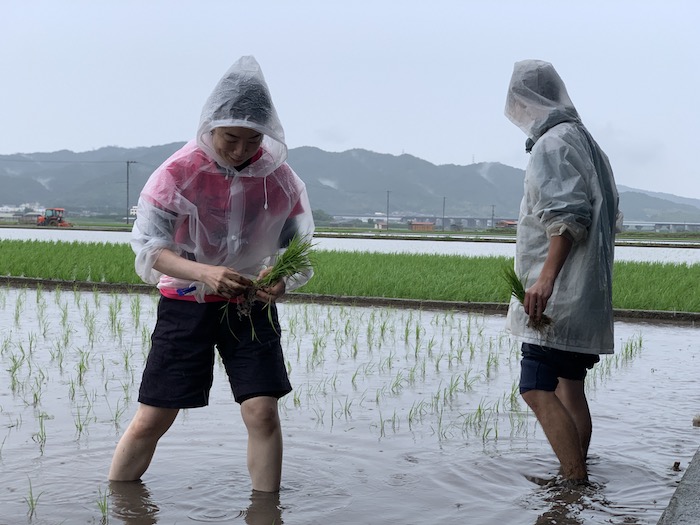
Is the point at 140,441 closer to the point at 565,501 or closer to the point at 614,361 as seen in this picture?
the point at 565,501

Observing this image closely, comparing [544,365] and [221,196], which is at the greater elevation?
[221,196]

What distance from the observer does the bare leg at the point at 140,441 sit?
3717 mm

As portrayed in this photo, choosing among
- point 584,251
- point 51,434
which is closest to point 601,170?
point 584,251

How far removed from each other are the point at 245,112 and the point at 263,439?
117cm

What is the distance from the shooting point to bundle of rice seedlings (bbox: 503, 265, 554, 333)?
12.5 ft

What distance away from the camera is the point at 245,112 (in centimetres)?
344

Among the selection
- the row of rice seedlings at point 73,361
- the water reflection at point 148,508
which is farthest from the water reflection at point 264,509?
the row of rice seedlings at point 73,361

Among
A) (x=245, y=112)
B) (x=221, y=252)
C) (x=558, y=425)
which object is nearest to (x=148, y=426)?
(x=221, y=252)

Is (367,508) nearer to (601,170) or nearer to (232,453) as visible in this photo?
(232,453)

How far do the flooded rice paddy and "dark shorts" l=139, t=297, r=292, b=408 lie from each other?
0.45 m

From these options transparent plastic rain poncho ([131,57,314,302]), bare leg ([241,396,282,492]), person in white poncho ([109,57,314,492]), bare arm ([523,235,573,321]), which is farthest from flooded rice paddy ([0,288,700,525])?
transparent plastic rain poncho ([131,57,314,302])

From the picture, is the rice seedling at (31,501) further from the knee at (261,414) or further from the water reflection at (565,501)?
the water reflection at (565,501)

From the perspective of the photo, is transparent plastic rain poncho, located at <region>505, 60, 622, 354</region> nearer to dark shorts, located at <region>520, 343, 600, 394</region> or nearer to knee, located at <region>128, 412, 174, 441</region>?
dark shorts, located at <region>520, 343, 600, 394</region>

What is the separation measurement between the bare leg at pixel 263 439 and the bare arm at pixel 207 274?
17.0 inches
